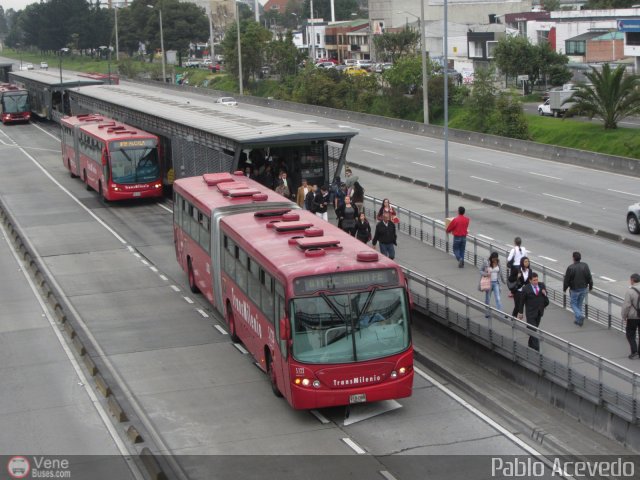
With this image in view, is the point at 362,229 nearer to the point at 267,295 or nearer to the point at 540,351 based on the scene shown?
the point at 267,295

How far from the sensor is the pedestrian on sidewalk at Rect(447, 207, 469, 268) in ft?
83.7

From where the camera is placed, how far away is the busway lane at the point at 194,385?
51.9 feet

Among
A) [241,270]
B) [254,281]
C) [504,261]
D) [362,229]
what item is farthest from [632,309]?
[362,229]

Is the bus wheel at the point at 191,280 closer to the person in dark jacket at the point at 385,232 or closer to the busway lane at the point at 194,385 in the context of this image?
the busway lane at the point at 194,385

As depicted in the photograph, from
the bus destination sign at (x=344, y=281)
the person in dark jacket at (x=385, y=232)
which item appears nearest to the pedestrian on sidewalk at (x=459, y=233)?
the person in dark jacket at (x=385, y=232)

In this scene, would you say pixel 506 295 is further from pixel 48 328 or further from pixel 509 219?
pixel 509 219

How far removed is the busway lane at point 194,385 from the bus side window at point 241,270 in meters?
1.50

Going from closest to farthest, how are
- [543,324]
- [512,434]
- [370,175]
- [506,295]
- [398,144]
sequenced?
[512,434] < [543,324] < [506,295] < [370,175] < [398,144]

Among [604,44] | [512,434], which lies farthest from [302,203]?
[604,44]

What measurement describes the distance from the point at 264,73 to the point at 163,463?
4267 inches

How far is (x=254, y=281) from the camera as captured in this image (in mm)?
18734

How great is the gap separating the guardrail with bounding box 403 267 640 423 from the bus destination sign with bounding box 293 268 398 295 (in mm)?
2805

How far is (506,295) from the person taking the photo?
2289 cm

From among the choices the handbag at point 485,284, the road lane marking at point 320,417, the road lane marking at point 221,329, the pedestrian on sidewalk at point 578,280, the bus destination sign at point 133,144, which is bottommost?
the road lane marking at point 320,417
